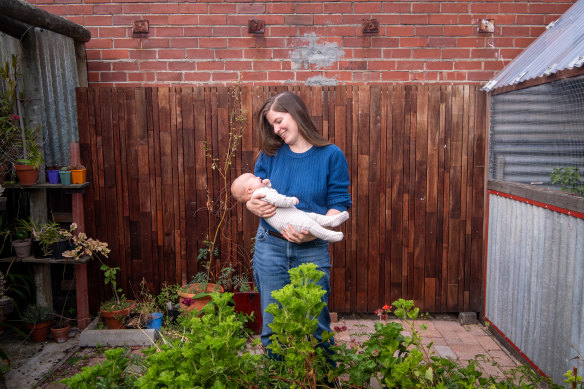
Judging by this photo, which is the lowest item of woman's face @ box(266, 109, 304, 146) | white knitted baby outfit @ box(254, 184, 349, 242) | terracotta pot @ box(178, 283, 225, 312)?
terracotta pot @ box(178, 283, 225, 312)

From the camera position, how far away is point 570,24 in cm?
362

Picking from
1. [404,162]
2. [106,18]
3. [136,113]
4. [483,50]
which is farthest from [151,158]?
[483,50]

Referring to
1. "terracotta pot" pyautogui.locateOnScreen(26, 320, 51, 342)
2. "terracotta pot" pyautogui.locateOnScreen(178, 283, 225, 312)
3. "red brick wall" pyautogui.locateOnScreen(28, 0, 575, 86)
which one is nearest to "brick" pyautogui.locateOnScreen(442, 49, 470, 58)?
"red brick wall" pyautogui.locateOnScreen(28, 0, 575, 86)

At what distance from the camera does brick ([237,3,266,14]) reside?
4.30m

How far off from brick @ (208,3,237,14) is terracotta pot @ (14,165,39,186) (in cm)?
216

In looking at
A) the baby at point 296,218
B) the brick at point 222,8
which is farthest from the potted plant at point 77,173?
the baby at point 296,218

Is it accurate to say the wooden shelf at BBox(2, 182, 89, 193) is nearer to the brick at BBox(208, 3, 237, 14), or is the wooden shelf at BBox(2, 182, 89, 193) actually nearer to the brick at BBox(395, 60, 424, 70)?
the brick at BBox(208, 3, 237, 14)

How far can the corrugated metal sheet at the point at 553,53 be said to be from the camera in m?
2.83

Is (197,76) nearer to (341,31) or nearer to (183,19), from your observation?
(183,19)

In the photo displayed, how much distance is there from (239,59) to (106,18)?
4.43 ft

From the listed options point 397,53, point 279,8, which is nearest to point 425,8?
point 397,53

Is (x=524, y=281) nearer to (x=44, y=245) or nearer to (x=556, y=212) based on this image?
(x=556, y=212)

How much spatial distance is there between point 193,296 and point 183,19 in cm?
262

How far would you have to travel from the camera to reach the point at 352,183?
412cm
